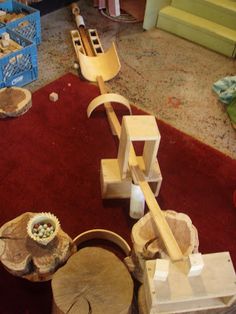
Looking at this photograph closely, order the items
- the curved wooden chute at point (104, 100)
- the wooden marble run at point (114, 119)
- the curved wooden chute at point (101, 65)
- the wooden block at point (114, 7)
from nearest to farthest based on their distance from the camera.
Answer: the wooden marble run at point (114, 119), the curved wooden chute at point (104, 100), the curved wooden chute at point (101, 65), the wooden block at point (114, 7)

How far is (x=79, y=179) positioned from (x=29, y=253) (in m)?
0.53

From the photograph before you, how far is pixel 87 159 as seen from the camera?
1857mm

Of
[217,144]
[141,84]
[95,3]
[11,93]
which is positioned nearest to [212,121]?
[217,144]

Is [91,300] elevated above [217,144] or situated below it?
→ above

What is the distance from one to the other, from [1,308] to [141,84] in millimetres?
Result: 1564

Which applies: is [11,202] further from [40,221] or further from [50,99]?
[50,99]

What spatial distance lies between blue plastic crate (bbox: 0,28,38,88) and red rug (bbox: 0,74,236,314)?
6.1 inches

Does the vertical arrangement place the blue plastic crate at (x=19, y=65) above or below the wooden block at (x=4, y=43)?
below

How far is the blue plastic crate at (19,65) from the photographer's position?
208 cm

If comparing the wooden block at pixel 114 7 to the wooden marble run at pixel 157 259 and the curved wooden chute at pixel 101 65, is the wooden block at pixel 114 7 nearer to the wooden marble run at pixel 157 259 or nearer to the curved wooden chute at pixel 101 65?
the curved wooden chute at pixel 101 65

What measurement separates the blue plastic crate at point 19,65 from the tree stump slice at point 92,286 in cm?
131

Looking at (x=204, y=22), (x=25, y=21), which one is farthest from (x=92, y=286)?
(x=204, y=22)

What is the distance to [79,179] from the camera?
1762mm

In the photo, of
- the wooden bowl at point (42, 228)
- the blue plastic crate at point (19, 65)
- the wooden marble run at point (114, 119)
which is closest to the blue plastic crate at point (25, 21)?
the blue plastic crate at point (19, 65)
